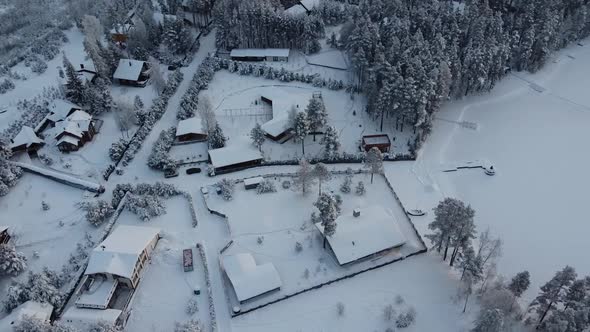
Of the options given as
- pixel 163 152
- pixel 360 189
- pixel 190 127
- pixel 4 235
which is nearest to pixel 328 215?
pixel 360 189

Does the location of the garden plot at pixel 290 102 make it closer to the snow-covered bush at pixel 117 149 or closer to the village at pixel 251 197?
the village at pixel 251 197

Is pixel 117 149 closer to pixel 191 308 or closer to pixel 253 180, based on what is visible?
pixel 253 180

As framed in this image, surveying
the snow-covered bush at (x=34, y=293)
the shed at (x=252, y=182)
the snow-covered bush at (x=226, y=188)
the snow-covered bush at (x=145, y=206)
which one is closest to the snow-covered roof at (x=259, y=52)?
Result: the shed at (x=252, y=182)

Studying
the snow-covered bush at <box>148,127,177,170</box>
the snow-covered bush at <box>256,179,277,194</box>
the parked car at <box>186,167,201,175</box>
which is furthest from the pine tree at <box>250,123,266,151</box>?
the snow-covered bush at <box>148,127,177,170</box>

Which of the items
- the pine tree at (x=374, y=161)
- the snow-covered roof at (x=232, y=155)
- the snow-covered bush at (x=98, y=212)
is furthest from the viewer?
the snow-covered roof at (x=232, y=155)

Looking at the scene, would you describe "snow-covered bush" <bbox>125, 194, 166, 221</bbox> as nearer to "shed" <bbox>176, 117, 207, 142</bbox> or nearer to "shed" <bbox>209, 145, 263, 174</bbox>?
"shed" <bbox>209, 145, 263, 174</bbox>

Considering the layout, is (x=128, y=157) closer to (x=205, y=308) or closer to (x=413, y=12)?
(x=205, y=308)
